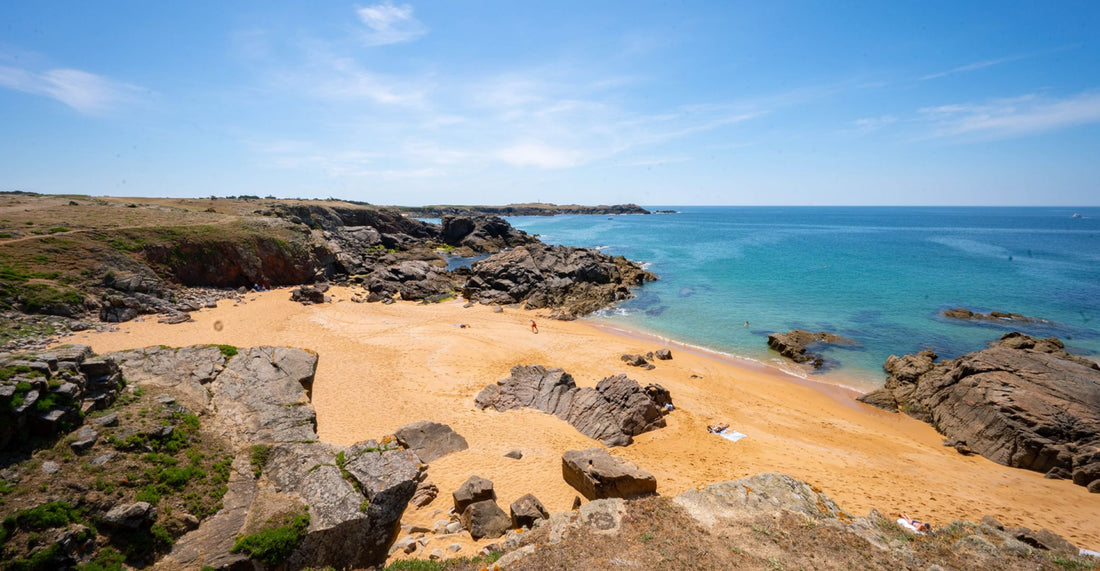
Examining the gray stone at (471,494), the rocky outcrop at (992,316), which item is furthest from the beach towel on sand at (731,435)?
the rocky outcrop at (992,316)

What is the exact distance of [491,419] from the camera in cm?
1850

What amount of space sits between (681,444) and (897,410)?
43.9ft

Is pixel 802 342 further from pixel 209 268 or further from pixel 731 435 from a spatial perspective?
pixel 209 268

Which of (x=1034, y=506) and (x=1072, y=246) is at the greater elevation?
(x=1072, y=246)

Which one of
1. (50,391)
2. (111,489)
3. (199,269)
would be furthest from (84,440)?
(199,269)

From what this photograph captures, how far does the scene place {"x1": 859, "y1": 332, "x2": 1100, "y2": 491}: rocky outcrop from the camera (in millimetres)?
16375

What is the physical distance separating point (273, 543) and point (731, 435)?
53.0ft

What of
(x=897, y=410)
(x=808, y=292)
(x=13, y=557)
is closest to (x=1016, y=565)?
(x=897, y=410)

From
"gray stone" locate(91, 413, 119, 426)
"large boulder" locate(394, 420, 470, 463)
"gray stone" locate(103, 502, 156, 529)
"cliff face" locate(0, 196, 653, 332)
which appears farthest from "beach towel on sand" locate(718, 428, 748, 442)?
"cliff face" locate(0, 196, 653, 332)

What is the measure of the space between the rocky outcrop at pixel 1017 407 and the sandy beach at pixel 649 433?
78 centimetres

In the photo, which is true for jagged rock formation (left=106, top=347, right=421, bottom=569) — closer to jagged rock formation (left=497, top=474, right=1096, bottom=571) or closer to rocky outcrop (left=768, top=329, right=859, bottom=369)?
jagged rock formation (left=497, top=474, right=1096, bottom=571)

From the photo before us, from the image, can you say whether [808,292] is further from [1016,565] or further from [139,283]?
[139,283]

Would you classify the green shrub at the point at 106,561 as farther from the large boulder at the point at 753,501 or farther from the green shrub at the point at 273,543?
the large boulder at the point at 753,501

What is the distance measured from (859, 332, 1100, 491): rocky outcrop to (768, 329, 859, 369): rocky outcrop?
5.30 m
